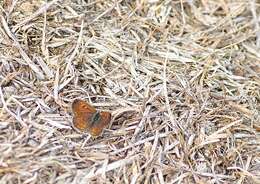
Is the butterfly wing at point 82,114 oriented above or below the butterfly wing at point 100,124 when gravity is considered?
above

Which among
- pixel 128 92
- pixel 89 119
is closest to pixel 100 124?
pixel 89 119

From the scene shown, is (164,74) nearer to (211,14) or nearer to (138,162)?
(138,162)

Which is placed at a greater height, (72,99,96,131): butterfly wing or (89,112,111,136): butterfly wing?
(72,99,96,131): butterfly wing

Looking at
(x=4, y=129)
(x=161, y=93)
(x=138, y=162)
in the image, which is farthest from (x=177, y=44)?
(x=4, y=129)
